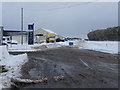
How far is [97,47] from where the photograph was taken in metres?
31.0

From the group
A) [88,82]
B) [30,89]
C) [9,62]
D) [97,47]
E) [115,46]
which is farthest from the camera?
[97,47]

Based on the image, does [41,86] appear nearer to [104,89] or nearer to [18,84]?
[18,84]

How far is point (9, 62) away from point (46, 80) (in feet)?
13.5

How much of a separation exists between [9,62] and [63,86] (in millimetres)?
5160

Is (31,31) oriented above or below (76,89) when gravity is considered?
above

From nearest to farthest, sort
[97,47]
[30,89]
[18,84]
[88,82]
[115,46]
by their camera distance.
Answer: [30,89] < [18,84] < [88,82] < [115,46] < [97,47]

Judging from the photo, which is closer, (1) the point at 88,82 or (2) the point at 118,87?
(2) the point at 118,87

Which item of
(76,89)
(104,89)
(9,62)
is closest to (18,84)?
(76,89)

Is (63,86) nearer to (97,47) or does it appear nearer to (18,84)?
(18,84)

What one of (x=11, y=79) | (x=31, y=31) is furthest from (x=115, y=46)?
(x=11, y=79)

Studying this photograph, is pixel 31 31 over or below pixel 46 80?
over

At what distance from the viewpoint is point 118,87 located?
5617 mm

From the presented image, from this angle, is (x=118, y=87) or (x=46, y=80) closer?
(x=118, y=87)

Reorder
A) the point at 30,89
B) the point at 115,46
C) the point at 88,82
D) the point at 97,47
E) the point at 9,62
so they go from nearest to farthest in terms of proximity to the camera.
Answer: the point at 30,89 → the point at 88,82 → the point at 9,62 → the point at 115,46 → the point at 97,47
